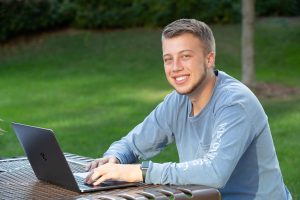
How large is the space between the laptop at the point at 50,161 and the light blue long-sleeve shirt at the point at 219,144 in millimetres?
260

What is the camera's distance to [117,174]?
9.93ft

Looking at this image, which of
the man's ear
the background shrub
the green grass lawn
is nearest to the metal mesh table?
the man's ear

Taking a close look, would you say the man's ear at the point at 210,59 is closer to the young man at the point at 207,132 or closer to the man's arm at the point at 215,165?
the young man at the point at 207,132

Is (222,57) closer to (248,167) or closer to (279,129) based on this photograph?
(279,129)

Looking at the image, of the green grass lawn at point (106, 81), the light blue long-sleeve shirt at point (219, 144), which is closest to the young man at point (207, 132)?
the light blue long-sleeve shirt at point (219, 144)

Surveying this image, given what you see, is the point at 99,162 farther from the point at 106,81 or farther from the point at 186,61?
the point at 106,81

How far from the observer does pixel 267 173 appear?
3260 mm

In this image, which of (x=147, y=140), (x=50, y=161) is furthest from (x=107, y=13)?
(x=50, y=161)

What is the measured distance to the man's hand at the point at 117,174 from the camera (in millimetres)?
3029

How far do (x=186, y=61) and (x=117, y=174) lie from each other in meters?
0.57

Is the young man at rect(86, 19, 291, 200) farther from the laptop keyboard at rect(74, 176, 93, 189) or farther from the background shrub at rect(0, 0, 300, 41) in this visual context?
the background shrub at rect(0, 0, 300, 41)

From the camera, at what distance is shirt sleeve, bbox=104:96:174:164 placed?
3525 millimetres

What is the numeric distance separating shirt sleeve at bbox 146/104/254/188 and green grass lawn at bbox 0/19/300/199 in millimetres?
3122

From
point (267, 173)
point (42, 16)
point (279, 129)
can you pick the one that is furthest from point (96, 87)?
point (267, 173)
